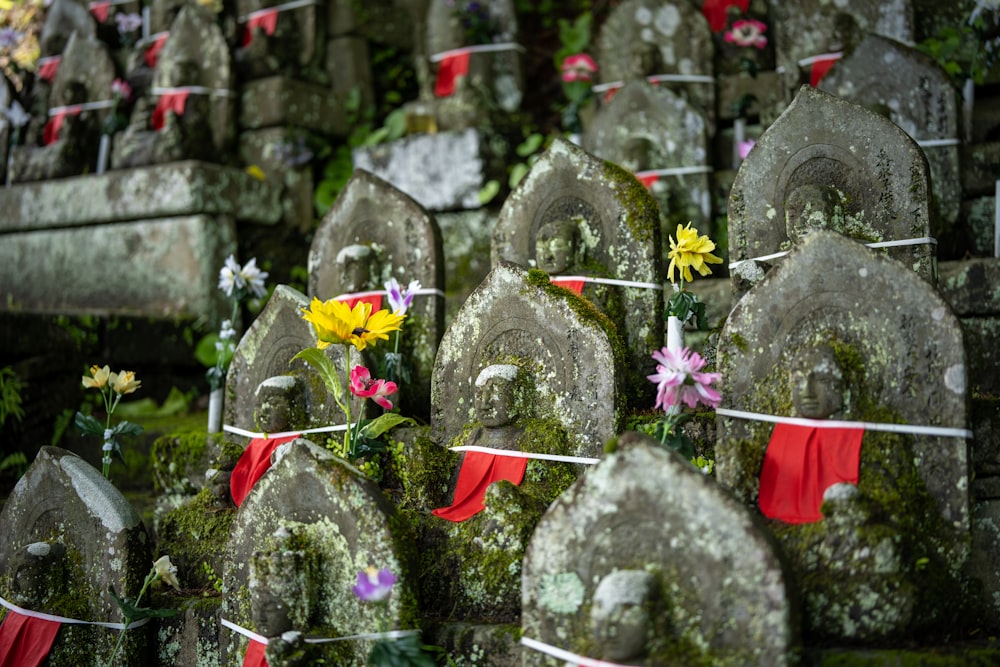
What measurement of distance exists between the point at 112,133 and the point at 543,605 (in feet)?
17.5

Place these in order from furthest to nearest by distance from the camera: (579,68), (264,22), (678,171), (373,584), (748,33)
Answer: (264,22)
(579,68)
(748,33)
(678,171)
(373,584)

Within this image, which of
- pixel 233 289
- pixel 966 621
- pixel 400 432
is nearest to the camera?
pixel 966 621

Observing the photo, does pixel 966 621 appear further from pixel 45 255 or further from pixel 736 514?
pixel 45 255

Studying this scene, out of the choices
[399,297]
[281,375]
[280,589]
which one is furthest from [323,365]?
Result: [280,589]

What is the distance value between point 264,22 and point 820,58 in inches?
145

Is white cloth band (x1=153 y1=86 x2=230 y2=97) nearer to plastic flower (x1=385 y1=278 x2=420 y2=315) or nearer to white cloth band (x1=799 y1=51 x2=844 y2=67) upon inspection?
plastic flower (x1=385 y1=278 x2=420 y2=315)

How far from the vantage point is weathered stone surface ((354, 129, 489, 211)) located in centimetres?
630

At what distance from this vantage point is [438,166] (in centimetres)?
643

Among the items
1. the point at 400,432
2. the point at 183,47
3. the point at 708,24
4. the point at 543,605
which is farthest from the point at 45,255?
the point at 543,605

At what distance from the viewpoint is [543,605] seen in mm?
2902

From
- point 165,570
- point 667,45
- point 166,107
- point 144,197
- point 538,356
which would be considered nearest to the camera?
point 165,570

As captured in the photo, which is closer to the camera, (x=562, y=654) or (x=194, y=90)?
(x=562, y=654)

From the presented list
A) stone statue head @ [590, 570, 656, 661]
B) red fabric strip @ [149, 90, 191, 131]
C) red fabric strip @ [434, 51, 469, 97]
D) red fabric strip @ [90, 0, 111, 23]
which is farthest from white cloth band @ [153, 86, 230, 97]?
stone statue head @ [590, 570, 656, 661]

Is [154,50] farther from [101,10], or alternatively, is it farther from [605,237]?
[605,237]
